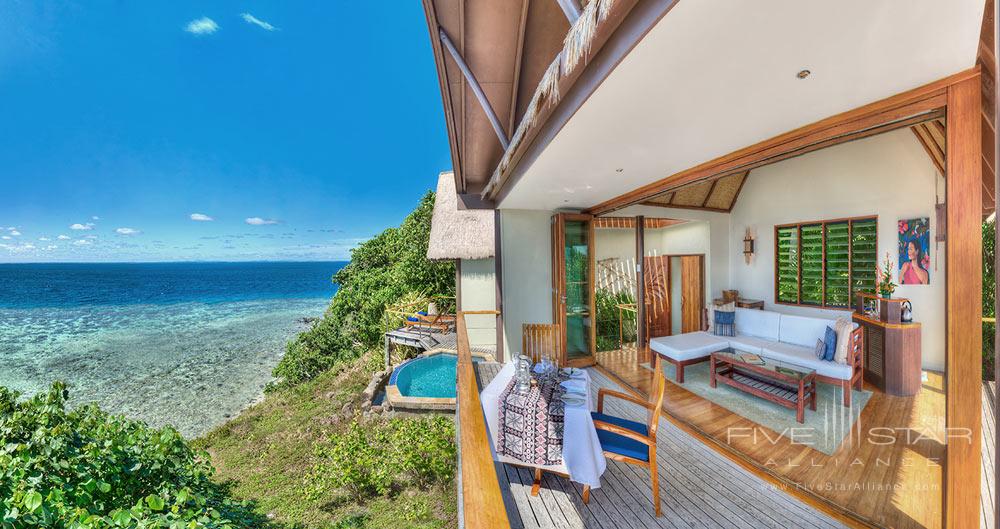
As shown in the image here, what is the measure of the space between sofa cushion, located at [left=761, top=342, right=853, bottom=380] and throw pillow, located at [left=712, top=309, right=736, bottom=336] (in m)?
0.59

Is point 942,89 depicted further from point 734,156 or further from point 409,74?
point 409,74

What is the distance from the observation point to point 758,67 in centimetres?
161

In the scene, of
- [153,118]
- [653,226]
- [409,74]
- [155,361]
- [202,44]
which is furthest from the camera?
[153,118]

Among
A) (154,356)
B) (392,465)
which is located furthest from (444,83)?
(154,356)

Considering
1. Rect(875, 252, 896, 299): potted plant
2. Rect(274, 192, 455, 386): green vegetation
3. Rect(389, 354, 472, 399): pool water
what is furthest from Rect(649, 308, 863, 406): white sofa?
Rect(274, 192, 455, 386): green vegetation

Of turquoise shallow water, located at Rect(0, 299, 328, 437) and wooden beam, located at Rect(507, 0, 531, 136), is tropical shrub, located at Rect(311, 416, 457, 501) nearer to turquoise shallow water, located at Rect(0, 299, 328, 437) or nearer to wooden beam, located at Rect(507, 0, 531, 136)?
wooden beam, located at Rect(507, 0, 531, 136)

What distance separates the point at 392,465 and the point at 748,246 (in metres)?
7.45

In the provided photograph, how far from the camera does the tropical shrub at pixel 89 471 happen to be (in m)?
1.59

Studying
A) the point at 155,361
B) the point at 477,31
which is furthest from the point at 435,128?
the point at 477,31

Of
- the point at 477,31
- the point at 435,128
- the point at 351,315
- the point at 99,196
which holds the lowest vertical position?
the point at 351,315

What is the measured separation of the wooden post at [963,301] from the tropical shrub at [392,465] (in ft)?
13.5

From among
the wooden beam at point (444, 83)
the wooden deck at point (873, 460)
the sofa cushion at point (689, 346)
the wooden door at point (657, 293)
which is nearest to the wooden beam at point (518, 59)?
the wooden beam at point (444, 83)

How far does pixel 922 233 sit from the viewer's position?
462cm

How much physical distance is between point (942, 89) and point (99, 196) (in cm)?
5826
